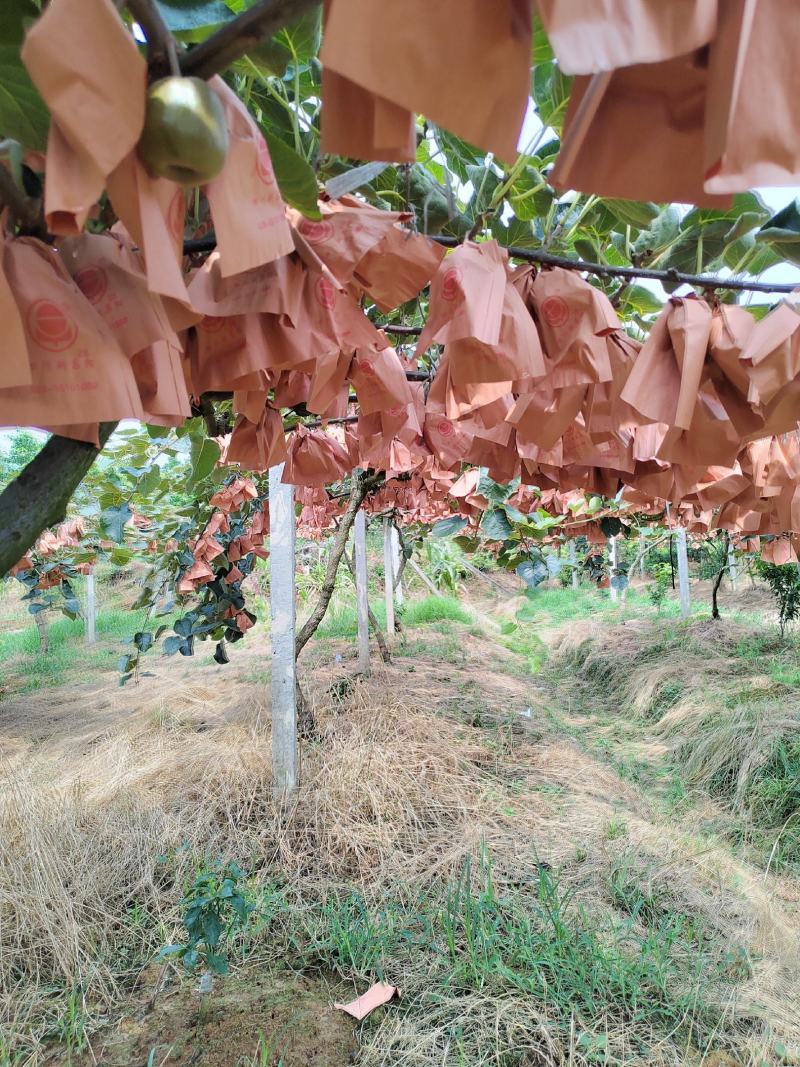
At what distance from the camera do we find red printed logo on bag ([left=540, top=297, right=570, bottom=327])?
0.71 metres

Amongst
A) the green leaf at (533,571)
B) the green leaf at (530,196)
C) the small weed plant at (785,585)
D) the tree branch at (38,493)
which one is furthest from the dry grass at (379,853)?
the small weed plant at (785,585)

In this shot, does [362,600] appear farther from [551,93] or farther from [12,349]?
[12,349]

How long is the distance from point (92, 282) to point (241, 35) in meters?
0.20

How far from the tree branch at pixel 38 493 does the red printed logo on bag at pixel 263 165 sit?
0.86ft

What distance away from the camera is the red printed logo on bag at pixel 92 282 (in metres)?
0.45

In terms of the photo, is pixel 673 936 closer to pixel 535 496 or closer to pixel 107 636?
pixel 535 496

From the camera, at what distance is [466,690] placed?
5680mm

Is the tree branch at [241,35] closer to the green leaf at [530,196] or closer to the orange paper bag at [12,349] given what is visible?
the orange paper bag at [12,349]

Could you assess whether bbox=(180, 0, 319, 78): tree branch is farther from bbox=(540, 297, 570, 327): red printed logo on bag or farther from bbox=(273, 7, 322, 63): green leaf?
bbox=(540, 297, 570, 327): red printed logo on bag

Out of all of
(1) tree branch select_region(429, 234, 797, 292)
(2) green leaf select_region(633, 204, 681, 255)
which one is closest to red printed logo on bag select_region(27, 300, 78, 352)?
(1) tree branch select_region(429, 234, 797, 292)

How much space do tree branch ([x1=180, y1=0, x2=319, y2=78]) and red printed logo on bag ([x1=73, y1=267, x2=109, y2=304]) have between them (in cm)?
15

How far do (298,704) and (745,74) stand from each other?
13.0 ft

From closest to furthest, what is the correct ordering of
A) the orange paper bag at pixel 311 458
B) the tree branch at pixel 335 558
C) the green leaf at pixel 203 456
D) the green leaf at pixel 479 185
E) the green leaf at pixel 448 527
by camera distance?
the green leaf at pixel 479 185, the green leaf at pixel 203 456, the orange paper bag at pixel 311 458, the green leaf at pixel 448 527, the tree branch at pixel 335 558

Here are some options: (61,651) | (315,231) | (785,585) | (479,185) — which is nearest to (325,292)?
(315,231)
